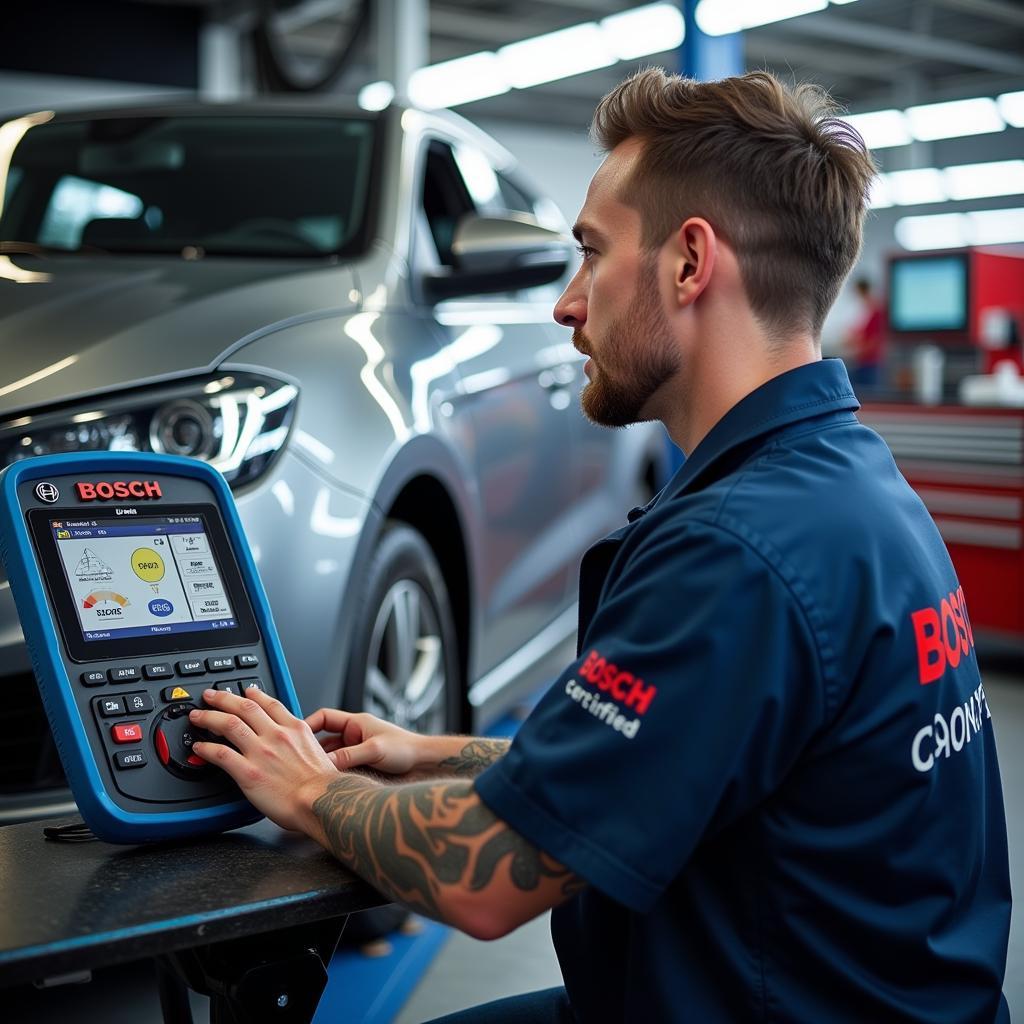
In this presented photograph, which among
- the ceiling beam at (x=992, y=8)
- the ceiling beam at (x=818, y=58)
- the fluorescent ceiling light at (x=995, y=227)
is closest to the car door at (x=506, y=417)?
the ceiling beam at (x=992, y=8)

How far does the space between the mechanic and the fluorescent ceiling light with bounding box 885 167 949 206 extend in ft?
57.4

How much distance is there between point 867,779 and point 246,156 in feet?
7.22

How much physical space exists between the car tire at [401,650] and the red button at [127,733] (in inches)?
39.9

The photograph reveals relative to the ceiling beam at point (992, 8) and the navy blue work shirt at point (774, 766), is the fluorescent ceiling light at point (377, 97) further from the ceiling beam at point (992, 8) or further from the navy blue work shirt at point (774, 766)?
the ceiling beam at point (992, 8)

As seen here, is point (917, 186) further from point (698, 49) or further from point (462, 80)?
point (698, 49)

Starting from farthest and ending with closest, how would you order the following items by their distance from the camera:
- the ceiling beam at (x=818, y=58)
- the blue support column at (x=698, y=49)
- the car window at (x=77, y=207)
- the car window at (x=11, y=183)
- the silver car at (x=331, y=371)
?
the ceiling beam at (x=818, y=58)
the blue support column at (x=698, y=49)
the car window at (x=11, y=183)
the car window at (x=77, y=207)
the silver car at (x=331, y=371)

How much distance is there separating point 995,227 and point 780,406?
21.4m

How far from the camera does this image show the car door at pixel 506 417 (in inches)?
102

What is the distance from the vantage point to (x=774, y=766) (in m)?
0.87

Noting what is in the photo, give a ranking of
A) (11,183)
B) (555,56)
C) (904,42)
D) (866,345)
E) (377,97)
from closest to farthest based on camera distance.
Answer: (11,183) < (377,97) < (866,345) < (904,42) < (555,56)

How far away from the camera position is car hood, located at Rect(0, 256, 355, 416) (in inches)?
69.3

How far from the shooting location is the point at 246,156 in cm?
274

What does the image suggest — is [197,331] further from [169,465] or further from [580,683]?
[580,683]

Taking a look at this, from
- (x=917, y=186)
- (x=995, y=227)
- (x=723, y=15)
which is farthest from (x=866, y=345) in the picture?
(x=995, y=227)
